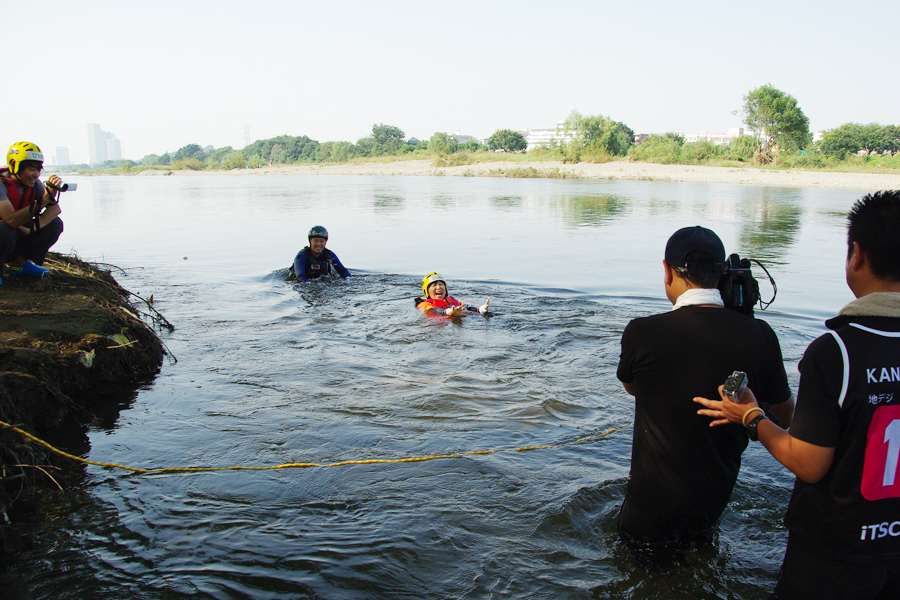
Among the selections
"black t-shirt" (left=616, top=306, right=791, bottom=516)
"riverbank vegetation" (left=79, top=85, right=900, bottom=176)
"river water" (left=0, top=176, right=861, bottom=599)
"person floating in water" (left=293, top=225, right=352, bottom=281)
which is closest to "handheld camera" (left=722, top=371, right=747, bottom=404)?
"black t-shirt" (left=616, top=306, right=791, bottom=516)

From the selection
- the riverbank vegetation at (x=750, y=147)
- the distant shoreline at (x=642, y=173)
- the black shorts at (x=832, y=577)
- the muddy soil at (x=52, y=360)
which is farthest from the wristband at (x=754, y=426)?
the riverbank vegetation at (x=750, y=147)

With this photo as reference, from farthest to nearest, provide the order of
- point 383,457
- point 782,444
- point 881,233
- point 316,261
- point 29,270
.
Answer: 1. point 316,261
2. point 29,270
3. point 383,457
4. point 782,444
5. point 881,233

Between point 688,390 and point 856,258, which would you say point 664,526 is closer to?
point 688,390

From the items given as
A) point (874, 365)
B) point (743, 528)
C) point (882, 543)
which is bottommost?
point (743, 528)

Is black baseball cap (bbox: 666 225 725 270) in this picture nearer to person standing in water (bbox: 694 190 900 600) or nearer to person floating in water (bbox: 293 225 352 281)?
person standing in water (bbox: 694 190 900 600)

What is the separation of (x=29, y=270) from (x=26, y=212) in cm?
86

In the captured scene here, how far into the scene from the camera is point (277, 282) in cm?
1263

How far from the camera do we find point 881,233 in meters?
2.10

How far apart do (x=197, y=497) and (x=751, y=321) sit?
368 cm

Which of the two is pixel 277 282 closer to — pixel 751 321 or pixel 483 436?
pixel 483 436

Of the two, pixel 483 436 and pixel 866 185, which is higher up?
pixel 866 185

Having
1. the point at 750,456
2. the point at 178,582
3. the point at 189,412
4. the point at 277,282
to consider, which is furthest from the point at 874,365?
the point at 277,282

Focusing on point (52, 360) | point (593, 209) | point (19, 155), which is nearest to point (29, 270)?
point (19, 155)

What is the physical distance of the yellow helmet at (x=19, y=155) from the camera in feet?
20.5
